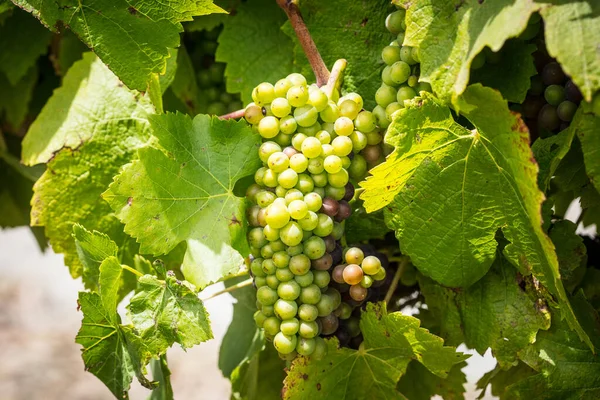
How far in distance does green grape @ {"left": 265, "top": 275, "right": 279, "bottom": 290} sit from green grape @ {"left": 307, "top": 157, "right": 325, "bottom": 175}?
11 centimetres

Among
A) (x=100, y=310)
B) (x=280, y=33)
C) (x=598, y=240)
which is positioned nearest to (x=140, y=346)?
(x=100, y=310)

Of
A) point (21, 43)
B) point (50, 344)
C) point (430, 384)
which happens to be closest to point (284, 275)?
point (430, 384)

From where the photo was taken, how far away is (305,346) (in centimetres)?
67

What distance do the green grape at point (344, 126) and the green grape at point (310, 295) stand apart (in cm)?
16

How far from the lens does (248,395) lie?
3.02 ft

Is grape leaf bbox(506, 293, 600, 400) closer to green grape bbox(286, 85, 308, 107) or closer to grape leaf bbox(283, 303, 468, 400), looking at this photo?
grape leaf bbox(283, 303, 468, 400)

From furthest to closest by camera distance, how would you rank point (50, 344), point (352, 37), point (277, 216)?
1. point (50, 344)
2. point (352, 37)
3. point (277, 216)

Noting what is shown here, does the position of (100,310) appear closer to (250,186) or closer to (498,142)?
(250,186)

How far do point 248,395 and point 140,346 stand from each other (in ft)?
0.85

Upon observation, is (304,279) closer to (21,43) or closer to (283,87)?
(283,87)

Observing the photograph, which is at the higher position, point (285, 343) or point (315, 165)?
point (315, 165)

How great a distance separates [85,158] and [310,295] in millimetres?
407

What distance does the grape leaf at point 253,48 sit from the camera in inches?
34.1

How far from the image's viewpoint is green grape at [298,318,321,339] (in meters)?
0.66
